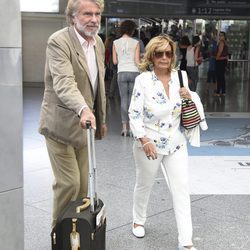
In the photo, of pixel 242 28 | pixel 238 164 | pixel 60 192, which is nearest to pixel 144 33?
pixel 242 28

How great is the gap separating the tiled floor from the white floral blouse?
922 millimetres

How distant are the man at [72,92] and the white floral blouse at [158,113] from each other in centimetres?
31

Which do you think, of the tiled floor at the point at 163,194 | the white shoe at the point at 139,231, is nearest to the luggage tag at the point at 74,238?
the tiled floor at the point at 163,194

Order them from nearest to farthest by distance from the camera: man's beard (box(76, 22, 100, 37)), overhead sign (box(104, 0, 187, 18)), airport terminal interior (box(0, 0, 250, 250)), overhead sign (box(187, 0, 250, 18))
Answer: airport terminal interior (box(0, 0, 250, 250)) → man's beard (box(76, 22, 100, 37)) → overhead sign (box(104, 0, 187, 18)) → overhead sign (box(187, 0, 250, 18))

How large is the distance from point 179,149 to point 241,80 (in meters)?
16.7

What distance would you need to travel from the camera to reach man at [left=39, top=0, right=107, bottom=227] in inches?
136

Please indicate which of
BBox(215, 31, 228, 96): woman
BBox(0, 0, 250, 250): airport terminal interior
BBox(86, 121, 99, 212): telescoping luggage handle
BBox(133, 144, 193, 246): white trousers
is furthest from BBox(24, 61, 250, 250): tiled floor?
BBox(215, 31, 228, 96): woman

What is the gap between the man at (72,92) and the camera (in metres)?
3.45

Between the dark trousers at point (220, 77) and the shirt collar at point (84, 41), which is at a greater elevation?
the shirt collar at point (84, 41)

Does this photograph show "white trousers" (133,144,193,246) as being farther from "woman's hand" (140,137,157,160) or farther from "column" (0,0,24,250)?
"column" (0,0,24,250)

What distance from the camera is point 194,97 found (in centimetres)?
404

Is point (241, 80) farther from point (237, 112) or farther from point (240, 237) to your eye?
point (240, 237)

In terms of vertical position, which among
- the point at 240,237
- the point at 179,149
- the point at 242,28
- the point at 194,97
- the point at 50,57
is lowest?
the point at 240,237

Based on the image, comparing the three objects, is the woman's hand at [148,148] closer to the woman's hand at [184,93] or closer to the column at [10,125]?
the woman's hand at [184,93]
